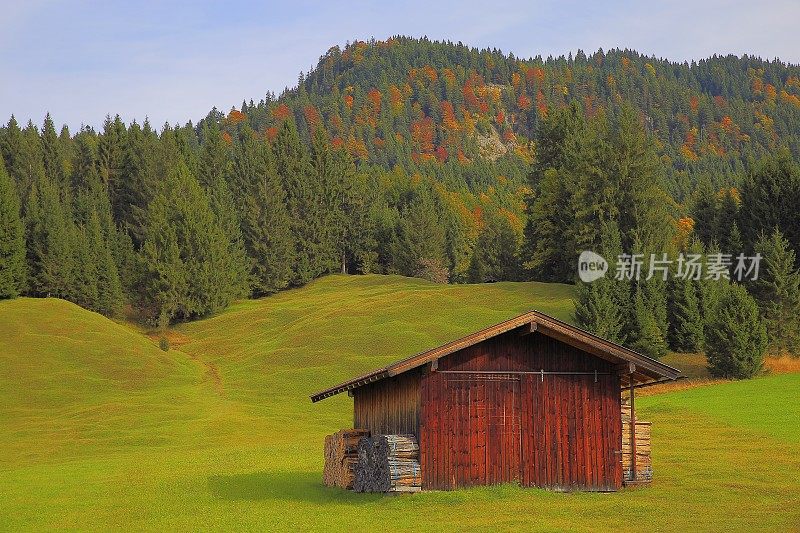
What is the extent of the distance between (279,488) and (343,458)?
2.74 metres

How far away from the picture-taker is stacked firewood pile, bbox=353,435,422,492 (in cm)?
3106

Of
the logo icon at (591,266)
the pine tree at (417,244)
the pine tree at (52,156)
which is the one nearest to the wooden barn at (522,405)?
the logo icon at (591,266)

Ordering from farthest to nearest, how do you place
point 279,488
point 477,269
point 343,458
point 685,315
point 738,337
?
point 477,269, point 685,315, point 738,337, point 279,488, point 343,458

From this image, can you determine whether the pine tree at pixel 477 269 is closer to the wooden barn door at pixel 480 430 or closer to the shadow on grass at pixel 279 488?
the shadow on grass at pixel 279 488

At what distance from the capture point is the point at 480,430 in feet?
105

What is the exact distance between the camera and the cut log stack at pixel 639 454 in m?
32.9

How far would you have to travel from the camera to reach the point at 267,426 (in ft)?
189

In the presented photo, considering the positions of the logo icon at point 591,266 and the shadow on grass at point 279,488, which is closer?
the shadow on grass at point 279,488

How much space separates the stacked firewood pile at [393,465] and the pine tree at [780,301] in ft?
177

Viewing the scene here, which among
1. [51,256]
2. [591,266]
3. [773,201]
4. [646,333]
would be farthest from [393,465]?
[51,256]

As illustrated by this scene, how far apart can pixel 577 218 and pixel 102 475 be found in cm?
6389

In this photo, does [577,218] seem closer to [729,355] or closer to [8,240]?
[729,355]

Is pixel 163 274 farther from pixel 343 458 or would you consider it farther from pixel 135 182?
pixel 343 458

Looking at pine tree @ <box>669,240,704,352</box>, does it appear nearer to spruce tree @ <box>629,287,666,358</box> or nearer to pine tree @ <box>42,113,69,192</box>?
spruce tree @ <box>629,287,666,358</box>
